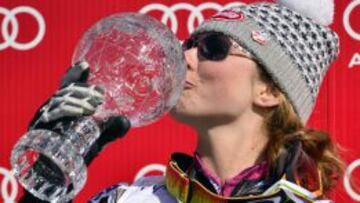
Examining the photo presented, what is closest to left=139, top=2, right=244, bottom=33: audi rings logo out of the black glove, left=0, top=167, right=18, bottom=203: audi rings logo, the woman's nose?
left=0, top=167, right=18, bottom=203: audi rings logo

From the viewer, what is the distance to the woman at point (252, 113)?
1346 millimetres

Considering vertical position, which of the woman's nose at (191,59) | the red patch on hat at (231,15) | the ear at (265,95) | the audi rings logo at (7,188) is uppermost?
the red patch on hat at (231,15)

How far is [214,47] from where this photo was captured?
137 centimetres

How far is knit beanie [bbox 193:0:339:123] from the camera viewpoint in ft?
4.59

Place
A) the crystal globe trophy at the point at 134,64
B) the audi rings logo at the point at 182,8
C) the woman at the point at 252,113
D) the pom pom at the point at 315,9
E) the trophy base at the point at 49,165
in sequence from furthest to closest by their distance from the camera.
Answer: the audi rings logo at the point at 182,8 < the pom pom at the point at 315,9 < the woman at the point at 252,113 < the crystal globe trophy at the point at 134,64 < the trophy base at the point at 49,165

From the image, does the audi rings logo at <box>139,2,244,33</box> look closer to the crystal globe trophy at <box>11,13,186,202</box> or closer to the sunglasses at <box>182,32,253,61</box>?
the sunglasses at <box>182,32,253,61</box>

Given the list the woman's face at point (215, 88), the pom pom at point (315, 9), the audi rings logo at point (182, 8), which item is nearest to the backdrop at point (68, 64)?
the audi rings logo at point (182, 8)

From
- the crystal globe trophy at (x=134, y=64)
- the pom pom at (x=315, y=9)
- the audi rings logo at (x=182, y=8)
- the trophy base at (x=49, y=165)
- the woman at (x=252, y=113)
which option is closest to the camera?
the trophy base at (x=49, y=165)

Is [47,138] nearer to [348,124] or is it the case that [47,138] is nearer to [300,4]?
[300,4]

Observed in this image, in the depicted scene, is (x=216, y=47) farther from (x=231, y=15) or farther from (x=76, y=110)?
(x=76, y=110)

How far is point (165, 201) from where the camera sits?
1.43 m

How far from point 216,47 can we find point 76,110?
16.0 inches

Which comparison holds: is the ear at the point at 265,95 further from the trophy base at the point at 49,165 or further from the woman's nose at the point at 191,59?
the trophy base at the point at 49,165

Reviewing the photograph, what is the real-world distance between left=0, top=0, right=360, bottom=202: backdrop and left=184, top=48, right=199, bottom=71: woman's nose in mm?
A: 989
